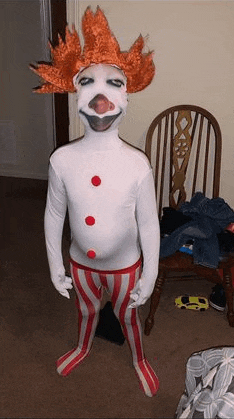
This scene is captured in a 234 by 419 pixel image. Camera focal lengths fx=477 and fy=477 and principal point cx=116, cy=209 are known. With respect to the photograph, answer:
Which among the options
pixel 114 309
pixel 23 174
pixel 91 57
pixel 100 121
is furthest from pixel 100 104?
pixel 23 174

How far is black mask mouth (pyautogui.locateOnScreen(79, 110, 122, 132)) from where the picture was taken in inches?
59.1

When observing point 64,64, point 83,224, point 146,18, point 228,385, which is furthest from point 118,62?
point 228,385

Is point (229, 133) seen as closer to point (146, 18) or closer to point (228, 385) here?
point (146, 18)

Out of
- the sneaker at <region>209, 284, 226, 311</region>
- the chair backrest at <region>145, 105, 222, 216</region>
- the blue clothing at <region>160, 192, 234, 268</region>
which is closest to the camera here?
the blue clothing at <region>160, 192, 234, 268</region>

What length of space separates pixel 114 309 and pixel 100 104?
0.84 m

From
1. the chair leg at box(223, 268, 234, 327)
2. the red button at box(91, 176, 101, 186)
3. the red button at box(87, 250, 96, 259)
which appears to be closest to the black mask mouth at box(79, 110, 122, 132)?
the red button at box(91, 176, 101, 186)

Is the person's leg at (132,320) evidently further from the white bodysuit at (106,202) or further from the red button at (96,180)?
the red button at (96,180)

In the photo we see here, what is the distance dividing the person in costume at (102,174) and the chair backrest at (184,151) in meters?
0.65

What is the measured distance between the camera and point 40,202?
3.63 meters

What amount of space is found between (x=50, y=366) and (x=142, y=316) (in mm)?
546

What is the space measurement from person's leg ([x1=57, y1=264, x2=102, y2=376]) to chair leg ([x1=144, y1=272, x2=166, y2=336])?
1.01 feet

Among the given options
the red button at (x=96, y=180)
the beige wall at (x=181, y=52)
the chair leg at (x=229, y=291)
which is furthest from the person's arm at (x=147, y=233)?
the beige wall at (x=181, y=52)

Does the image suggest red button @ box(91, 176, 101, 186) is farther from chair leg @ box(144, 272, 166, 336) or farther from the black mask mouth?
chair leg @ box(144, 272, 166, 336)

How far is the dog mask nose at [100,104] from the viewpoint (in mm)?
1476
